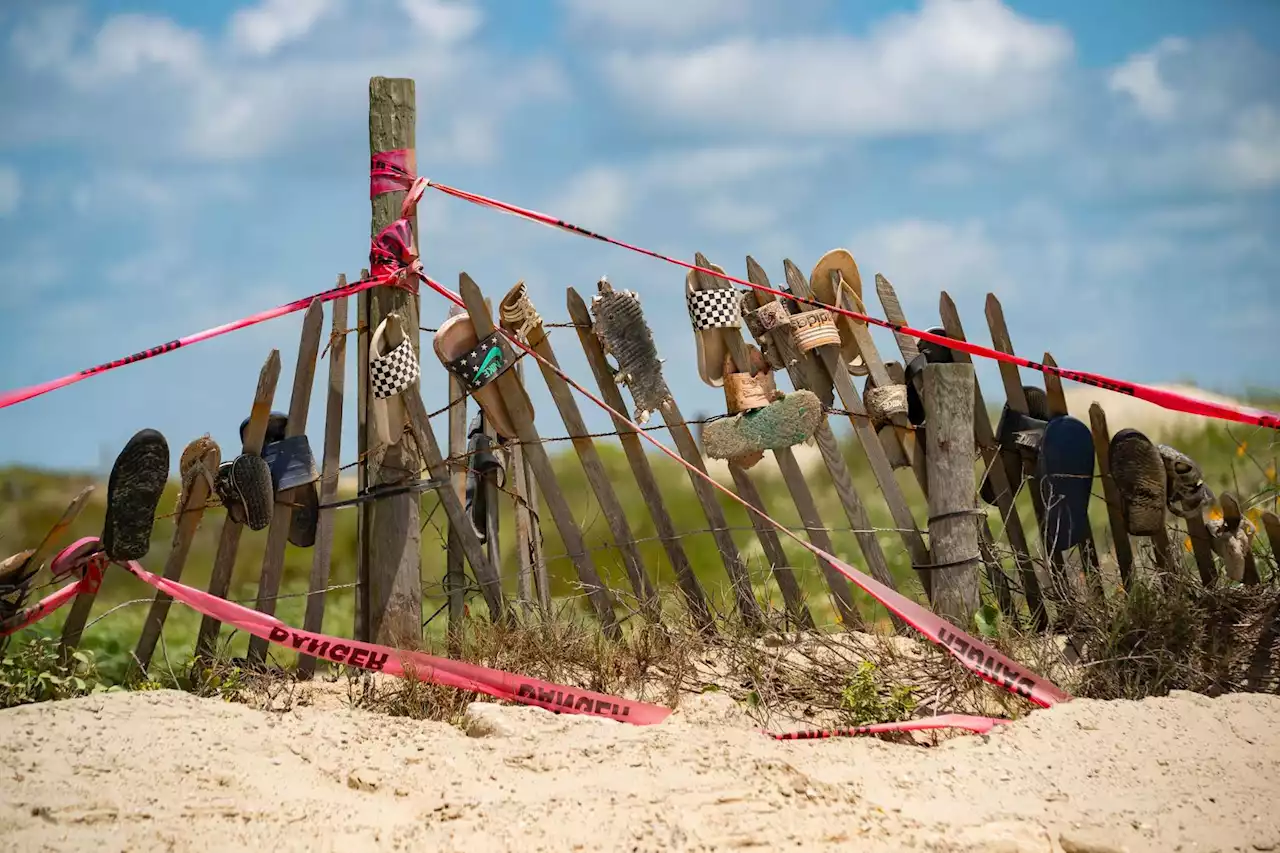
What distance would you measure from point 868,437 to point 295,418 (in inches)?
104

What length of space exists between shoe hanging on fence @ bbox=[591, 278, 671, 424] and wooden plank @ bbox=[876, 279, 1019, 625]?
1.15 meters

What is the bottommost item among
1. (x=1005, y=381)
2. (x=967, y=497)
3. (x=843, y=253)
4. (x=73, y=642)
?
(x=73, y=642)

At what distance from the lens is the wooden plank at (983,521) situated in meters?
5.97

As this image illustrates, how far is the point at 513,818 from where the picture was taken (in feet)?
12.5

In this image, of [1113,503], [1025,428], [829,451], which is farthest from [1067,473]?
[829,451]

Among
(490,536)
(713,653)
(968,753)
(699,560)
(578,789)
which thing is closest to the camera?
(578,789)

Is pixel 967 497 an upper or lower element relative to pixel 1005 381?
lower

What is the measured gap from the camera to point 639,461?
6105mm

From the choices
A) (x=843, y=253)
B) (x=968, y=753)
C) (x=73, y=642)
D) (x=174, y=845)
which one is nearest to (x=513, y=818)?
(x=174, y=845)

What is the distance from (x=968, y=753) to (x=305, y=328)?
3.33 meters

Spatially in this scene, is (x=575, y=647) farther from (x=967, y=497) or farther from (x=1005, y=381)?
(x=1005, y=381)

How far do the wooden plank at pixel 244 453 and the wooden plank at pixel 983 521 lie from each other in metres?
2.84

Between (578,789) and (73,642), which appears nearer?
(578,789)

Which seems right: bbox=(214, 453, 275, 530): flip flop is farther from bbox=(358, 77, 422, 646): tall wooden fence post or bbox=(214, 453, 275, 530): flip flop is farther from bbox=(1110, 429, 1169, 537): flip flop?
bbox=(1110, 429, 1169, 537): flip flop
